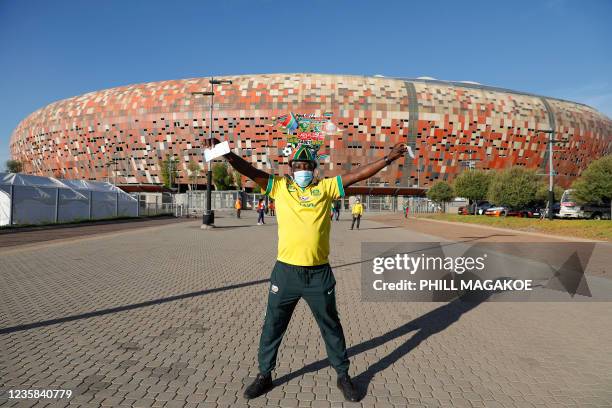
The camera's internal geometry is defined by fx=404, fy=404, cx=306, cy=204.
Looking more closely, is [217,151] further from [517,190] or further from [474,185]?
[474,185]

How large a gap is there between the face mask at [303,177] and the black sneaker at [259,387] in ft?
5.16

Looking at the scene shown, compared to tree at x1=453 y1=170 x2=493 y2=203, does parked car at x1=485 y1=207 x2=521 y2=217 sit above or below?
below

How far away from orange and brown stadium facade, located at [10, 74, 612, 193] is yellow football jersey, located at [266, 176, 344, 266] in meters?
75.8

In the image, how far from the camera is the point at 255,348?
166 inches

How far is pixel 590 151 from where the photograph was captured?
3607 inches

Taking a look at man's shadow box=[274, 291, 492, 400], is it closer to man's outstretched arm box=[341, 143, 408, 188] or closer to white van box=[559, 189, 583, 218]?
man's outstretched arm box=[341, 143, 408, 188]

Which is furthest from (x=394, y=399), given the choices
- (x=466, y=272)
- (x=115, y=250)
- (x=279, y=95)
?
(x=279, y=95)

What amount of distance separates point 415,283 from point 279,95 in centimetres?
7480

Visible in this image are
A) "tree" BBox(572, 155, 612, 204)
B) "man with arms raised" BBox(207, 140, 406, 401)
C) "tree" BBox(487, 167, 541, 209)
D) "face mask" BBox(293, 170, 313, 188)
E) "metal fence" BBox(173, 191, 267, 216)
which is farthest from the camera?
"metal fence" BBox(173, 191, 267, 216)

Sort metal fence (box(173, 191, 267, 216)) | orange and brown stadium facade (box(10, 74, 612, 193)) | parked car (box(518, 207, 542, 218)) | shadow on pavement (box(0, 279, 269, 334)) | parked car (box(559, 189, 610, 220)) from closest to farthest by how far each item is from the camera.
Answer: shadow on pavement (box(0, 279, 269, 334))
parked car (box(559, 189, 610, 220))
parked car (box(518, 207, 542, 218))
metal fence (box(173, 191, 267, 216))
orange and brown stadium facade (box(10, 74, 612, 193))

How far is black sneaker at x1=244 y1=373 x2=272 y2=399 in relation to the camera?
3.12 metres

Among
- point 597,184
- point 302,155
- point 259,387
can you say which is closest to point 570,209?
point 597,184

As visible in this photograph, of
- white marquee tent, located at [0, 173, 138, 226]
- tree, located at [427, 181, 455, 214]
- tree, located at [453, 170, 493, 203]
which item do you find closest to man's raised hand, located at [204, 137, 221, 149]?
white marquee tent, located at [0, 173, 138, 226]

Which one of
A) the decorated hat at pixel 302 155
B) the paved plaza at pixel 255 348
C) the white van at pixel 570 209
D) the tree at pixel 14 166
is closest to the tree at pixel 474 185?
the white van at pixel 570 209
